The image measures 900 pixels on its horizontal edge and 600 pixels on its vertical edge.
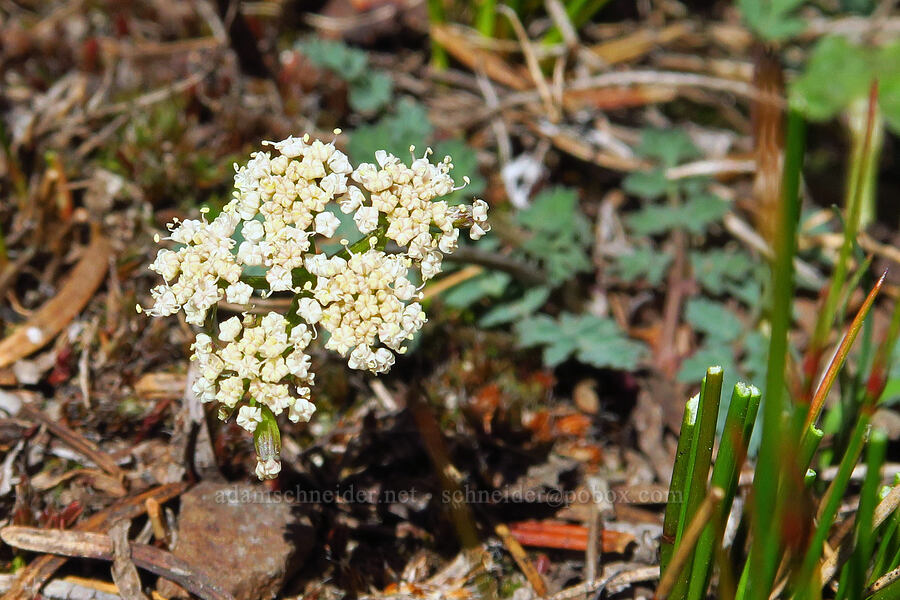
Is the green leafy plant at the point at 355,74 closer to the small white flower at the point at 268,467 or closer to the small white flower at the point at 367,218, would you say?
the small white flower at the point at 367,218

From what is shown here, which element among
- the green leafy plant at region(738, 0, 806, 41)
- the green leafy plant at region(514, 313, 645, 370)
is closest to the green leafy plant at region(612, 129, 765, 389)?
the green leafy plant at region(514, 313, 645, 370)

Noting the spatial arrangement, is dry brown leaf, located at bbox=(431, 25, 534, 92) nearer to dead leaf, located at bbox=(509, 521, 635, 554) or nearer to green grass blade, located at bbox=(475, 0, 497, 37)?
green grass blade, located at bbox=(475, 0, 497, 37)

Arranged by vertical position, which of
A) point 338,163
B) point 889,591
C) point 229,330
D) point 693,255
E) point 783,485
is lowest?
point 889,591

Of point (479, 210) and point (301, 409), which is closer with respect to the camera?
point (301, 409)

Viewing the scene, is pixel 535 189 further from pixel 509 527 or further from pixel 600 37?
pixel 509 527

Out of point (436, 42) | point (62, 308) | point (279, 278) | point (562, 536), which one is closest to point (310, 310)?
point (279, 278)

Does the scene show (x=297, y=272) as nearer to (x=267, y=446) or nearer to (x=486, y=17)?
(x=267, y=446)
